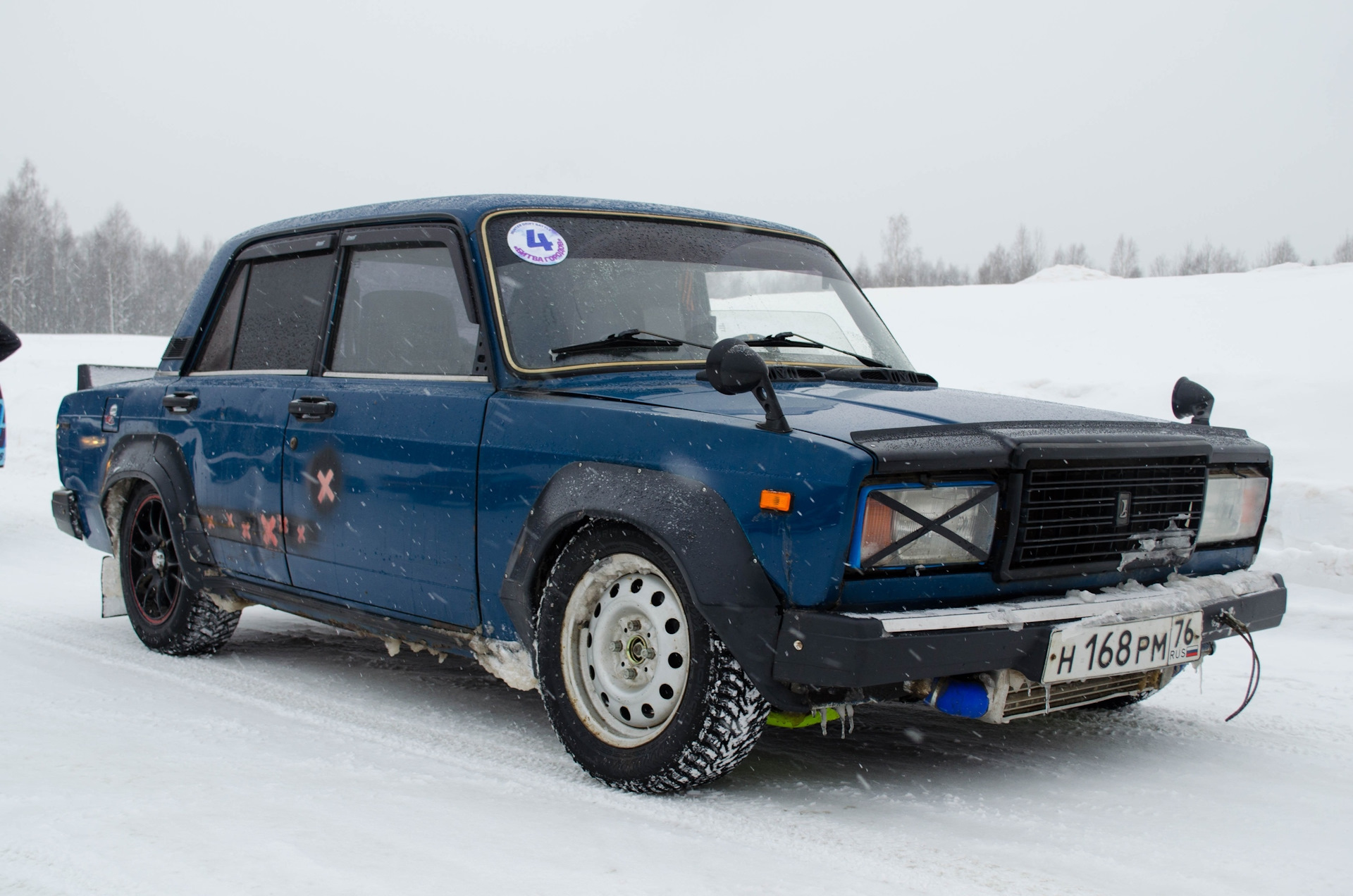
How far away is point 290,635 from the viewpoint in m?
6.04

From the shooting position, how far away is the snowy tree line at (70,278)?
66.3 meters

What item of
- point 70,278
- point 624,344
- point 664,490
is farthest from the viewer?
point 70,278

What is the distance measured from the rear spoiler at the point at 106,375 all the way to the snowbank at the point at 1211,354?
6387 millimetres

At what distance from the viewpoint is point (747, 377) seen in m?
3.08

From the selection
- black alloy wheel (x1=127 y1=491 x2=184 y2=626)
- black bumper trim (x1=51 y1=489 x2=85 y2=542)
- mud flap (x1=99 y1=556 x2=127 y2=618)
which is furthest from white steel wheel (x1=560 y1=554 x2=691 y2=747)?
black bumper trim (x1=51 y1=489 x2=85 y2=542)

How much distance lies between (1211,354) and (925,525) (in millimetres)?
15859

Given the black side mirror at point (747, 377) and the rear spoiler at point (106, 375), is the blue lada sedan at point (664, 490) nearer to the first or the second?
the black side mirror at point (747, 377)

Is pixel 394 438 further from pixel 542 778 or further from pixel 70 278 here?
pixel 70 278

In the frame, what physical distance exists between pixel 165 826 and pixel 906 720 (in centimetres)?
253

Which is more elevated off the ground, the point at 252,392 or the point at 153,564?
the point at 252,392

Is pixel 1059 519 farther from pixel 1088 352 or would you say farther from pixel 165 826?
pixel 1088 352

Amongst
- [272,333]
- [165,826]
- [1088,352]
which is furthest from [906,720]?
[1088,352]

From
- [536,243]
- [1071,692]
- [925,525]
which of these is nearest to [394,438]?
[536,243]

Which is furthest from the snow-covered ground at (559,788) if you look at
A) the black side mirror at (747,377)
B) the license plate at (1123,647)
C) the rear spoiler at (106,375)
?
the rear spoiler at (106,375)
